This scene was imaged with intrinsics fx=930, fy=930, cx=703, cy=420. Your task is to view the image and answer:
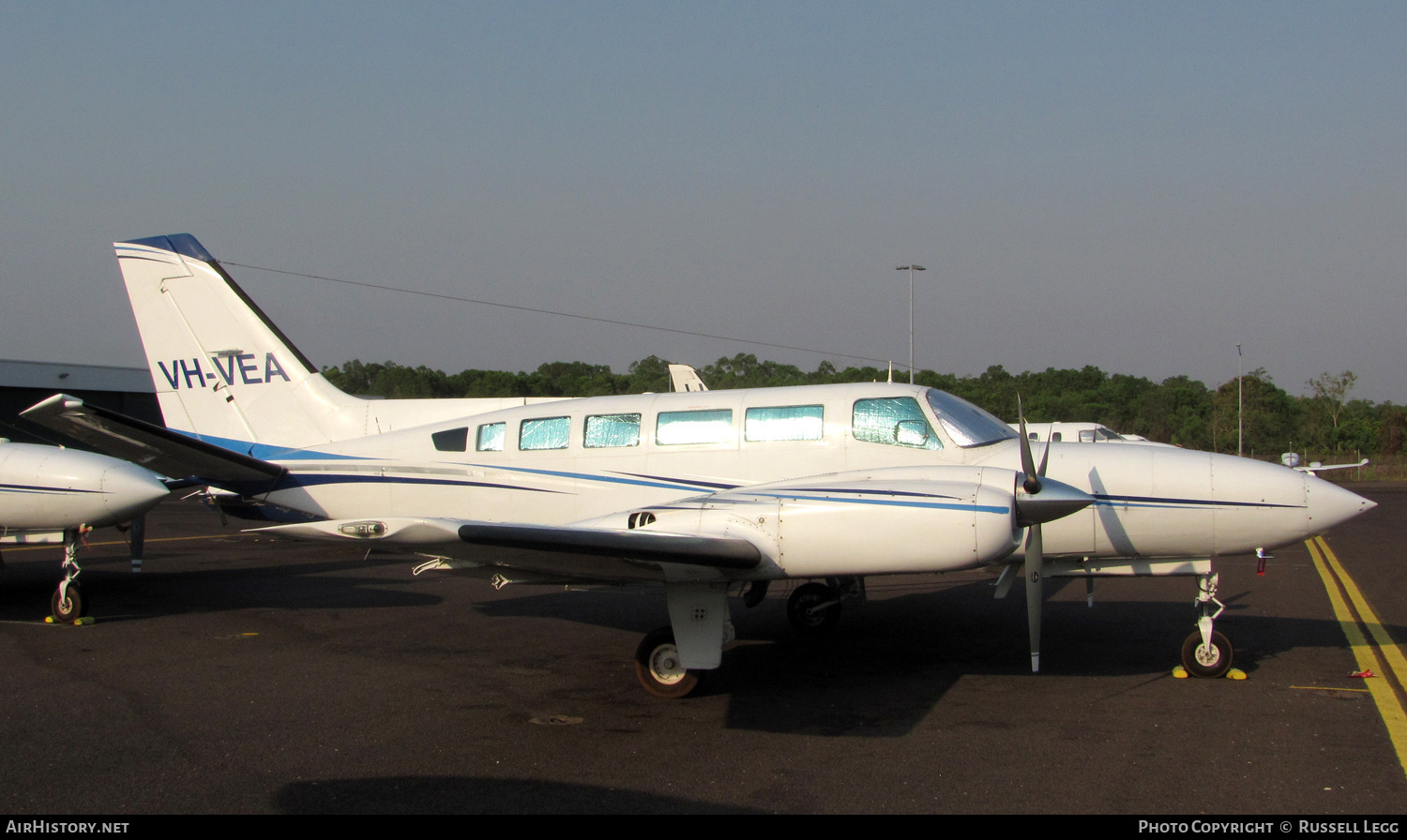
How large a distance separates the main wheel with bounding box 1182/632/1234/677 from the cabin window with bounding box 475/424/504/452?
20.9 ft

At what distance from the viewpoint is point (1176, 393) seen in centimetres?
6106

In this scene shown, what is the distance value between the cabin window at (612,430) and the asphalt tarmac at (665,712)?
2.03m

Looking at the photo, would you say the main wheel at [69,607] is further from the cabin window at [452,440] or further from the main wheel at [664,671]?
the main wheel at [664,671]

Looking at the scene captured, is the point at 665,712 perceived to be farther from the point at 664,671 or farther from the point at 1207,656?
the point at 1207,656

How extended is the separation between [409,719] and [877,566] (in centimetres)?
352

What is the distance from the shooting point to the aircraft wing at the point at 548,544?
615 cm

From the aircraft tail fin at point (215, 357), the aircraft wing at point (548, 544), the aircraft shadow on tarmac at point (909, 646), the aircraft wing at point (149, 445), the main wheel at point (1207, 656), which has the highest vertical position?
the aircraft tail fin at point (215, 357)

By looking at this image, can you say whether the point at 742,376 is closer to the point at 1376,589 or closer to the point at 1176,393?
the point at 1176,393

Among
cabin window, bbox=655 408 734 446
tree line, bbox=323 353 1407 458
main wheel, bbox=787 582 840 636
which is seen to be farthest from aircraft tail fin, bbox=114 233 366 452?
tree line, bbox=323 353 1407 458

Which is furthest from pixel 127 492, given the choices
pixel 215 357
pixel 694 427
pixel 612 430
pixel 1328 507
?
pixel 1328 507

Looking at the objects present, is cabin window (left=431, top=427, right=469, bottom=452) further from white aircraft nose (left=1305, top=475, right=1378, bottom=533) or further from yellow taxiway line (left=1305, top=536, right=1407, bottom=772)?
yellow taxiway line (left=1305, top=536, right=1407, bottom=772)

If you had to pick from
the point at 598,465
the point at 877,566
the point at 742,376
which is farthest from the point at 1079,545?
the point at 742,376

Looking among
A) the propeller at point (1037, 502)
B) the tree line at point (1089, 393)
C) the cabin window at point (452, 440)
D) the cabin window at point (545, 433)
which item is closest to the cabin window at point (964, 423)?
the propeller at point (1037, 502)

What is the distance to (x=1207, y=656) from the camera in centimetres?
767
